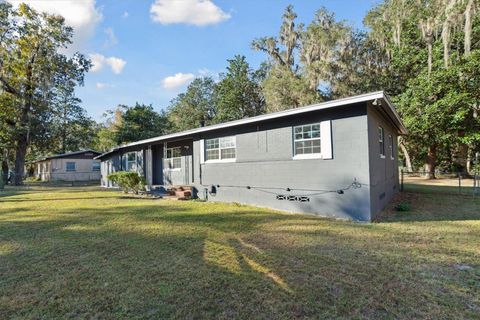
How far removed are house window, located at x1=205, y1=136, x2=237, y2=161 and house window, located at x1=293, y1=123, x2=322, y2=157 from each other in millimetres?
2586

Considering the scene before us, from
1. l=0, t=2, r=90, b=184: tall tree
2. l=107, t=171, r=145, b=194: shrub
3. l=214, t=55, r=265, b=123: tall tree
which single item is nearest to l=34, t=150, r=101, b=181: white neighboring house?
l=0, t=2, r=90, b=184: tall tree

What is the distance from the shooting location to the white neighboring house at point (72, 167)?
28766mm

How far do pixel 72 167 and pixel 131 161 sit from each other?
17015mm

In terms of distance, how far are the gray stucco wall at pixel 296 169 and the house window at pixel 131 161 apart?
7147 mm

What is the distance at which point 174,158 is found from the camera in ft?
43.4

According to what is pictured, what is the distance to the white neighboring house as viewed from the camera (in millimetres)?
28766

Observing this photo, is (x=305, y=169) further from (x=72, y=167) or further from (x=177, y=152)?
(x=72, y=167)

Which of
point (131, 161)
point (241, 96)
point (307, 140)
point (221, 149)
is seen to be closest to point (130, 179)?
point (131, 161)

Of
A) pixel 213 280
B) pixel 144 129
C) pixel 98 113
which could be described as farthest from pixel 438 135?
pixel 98 113

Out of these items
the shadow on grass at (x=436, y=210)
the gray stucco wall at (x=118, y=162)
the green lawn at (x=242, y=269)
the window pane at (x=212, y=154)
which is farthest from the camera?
the gray stucco wall at (x=118, y=162)

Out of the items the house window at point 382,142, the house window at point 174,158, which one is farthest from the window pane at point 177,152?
the house window at point 382,142

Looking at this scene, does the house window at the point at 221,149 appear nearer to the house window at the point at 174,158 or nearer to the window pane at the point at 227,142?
the window pane at the point at 227,142

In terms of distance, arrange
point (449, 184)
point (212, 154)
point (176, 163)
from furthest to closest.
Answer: point (449, 184), point (176, 163), point (212, 154)

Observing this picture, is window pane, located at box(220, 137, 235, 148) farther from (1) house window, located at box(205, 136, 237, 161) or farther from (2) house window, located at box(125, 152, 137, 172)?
(2) house window, located at box(125, 152, 137, 172)
